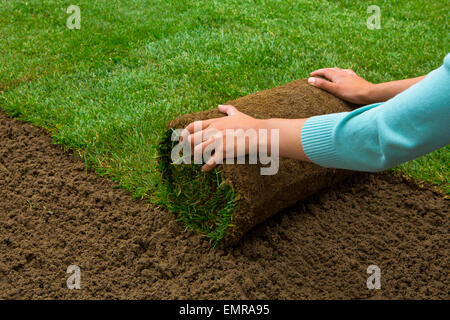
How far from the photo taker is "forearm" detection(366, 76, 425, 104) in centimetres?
284

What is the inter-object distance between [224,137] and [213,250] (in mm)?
808

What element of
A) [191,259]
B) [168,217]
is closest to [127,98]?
[168,217]

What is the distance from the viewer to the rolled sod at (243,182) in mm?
2504

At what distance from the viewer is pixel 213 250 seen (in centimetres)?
267

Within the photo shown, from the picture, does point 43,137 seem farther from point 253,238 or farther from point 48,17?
point 48,17

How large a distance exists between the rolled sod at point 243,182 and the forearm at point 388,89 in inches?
8.3

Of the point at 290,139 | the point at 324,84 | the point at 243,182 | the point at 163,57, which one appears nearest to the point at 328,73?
the point at 324,84

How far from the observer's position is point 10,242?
2.76 metres

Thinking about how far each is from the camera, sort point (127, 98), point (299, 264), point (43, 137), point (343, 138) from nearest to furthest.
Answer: point (343, 138)
point (299, 264)
point (43, 137)
point (127, 98)

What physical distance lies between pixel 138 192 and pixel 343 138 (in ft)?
5.76

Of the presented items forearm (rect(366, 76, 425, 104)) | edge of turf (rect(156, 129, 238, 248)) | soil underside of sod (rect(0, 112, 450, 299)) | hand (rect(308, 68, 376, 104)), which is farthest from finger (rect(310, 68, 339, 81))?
edge of turf (rect(156, 129, 238, 248))
